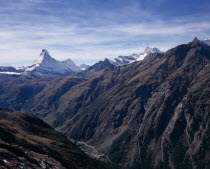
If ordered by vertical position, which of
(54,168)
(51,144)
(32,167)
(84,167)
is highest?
(32,167)

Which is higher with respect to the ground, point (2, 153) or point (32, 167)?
point (2, 153)

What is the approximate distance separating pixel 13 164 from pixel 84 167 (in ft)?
386

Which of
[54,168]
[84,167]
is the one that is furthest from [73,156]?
[54,168]

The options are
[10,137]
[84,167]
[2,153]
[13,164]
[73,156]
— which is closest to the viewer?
[13,164]

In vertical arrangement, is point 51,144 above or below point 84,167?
above

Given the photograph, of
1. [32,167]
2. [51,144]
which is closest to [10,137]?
[51,144]

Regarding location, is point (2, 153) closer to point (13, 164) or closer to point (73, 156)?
point (13, 164)

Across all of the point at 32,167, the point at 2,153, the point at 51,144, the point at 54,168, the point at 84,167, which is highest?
the point at 2,153

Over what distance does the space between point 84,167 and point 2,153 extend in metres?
113

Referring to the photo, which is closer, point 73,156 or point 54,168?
point 54,168

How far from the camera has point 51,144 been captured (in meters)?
194

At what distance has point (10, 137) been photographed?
14950 cm

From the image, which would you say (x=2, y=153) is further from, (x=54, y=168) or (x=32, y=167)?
(x=54, y=168)

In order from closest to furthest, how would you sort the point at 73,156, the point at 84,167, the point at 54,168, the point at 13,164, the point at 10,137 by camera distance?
the point at 13,164 → the point at 54,168 → the point at 10,137 → the point at 84,167 → the point at 73,156
